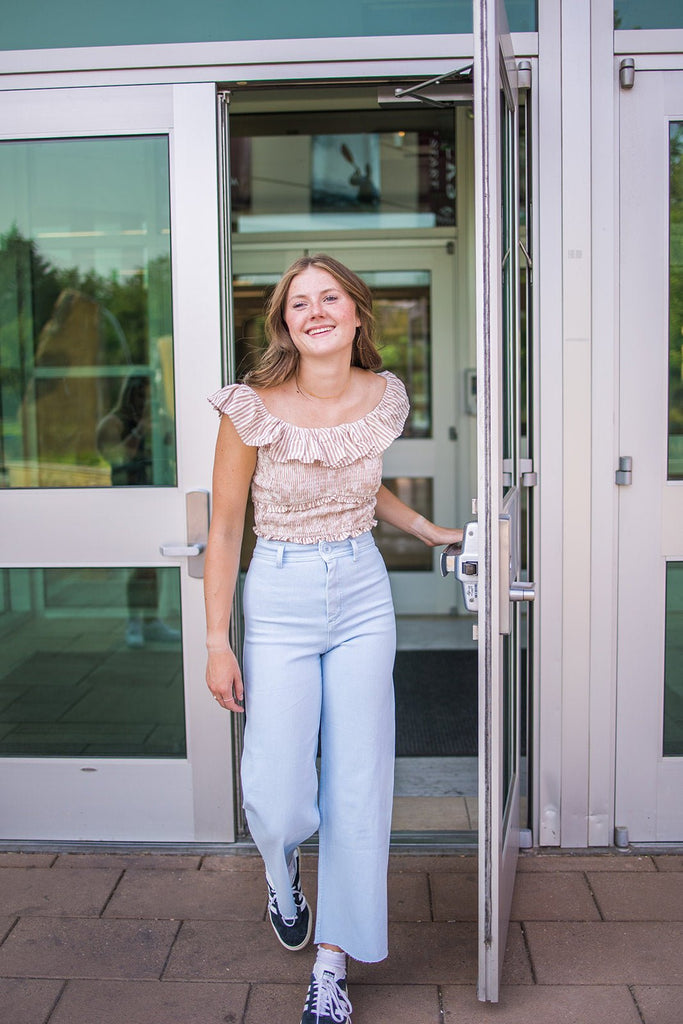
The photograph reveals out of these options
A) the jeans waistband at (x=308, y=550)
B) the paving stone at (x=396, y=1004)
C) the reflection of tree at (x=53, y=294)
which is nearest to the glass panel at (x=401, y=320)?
the reflection of tree at (x=53, y=294)

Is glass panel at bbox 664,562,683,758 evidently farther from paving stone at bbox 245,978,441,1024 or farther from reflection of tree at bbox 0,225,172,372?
reflection of tree at bbox 0,225,172,372

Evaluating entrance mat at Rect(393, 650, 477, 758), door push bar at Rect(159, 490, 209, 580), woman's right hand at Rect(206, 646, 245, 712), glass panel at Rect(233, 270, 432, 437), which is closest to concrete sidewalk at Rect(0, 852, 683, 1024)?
woman's right hand at Rect(206, 646, 245, 712)

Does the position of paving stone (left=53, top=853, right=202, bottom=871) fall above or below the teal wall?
below

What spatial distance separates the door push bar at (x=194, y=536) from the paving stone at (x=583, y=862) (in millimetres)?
1300

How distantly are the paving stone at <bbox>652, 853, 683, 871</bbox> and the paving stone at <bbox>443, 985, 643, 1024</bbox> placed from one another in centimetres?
62

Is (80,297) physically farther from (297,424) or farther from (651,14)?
(651,14)

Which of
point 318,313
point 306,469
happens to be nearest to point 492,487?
point 306,469

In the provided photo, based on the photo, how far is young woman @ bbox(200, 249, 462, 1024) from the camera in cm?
217

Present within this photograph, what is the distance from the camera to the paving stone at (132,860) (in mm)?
2877

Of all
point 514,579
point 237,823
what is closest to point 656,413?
point 514,579

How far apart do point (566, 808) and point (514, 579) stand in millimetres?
994

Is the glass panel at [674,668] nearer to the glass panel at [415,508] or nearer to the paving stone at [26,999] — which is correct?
the paving stone at [26,999]

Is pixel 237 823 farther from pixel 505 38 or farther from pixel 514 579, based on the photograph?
pixel 505 38

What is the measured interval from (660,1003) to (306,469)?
1470 millimetres
